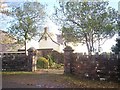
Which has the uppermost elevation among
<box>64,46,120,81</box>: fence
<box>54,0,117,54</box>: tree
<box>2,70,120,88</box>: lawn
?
<box>54,0,117,54</box>: tree

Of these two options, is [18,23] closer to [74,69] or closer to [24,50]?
[24,50]

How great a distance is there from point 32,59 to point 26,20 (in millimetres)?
696

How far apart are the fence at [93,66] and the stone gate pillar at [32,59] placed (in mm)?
541

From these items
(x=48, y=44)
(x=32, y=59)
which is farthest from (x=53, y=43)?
(x=32, y=59)

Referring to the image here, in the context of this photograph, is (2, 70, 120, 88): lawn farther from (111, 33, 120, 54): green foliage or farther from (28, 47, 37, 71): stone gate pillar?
(111, 33, 120, 54): green foliage

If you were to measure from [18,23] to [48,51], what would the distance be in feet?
2.37

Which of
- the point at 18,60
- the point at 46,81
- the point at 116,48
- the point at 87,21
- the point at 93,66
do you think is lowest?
the point at 46,81

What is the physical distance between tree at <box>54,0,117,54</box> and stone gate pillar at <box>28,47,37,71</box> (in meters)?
0.62

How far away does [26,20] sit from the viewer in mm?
5051

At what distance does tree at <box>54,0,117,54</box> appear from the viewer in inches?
195

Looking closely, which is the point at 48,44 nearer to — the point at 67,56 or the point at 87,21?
the point at 67,56

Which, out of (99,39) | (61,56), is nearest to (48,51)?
(61,56)

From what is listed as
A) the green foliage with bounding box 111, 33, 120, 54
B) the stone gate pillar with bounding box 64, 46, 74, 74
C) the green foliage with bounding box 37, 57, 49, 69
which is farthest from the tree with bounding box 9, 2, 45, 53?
the green foliage with bounding box 111, 33, 120, 54

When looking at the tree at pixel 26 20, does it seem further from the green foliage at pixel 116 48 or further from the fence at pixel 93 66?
the green foliage at pixel 116 48
